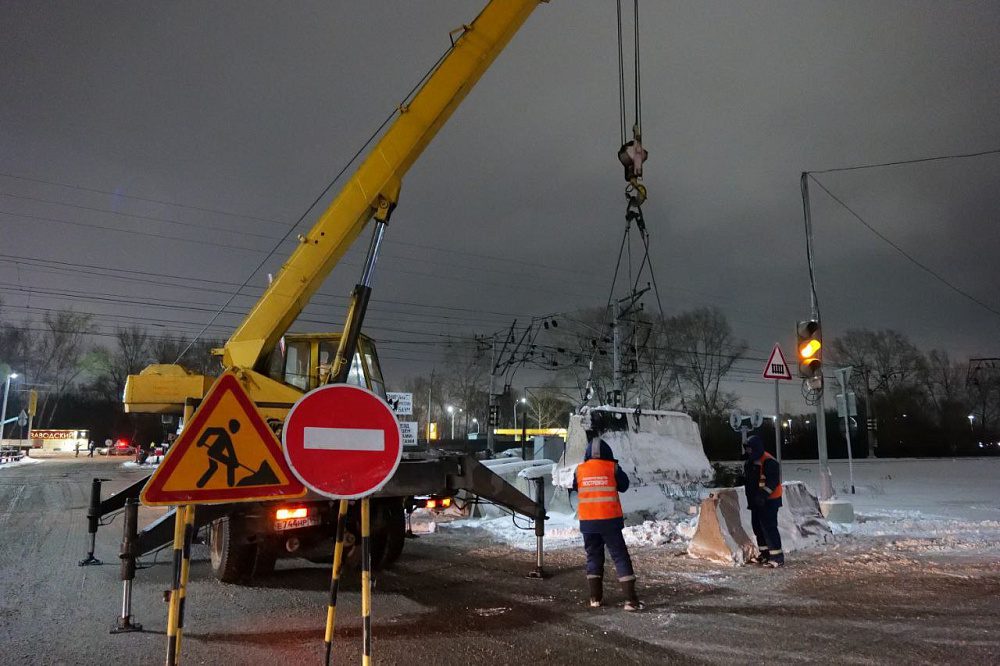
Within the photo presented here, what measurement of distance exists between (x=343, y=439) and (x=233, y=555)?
3.86 metres

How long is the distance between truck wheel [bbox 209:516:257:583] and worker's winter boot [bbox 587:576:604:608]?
3591mm

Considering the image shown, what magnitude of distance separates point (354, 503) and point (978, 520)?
11517 mm

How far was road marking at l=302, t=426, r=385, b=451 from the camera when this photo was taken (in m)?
3.80

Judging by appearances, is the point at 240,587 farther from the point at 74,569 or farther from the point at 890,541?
the point at 890,541

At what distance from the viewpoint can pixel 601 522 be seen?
6242 mm

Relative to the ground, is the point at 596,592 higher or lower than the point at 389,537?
lower

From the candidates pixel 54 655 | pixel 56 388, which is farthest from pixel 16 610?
pixel 56 388

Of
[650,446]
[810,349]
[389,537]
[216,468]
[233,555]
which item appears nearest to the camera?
[216,468]

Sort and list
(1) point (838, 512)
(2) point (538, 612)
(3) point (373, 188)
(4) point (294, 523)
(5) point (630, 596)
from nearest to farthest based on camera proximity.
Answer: (2) point (538, 612) → (5) point (630, 596) → (4) point (294, 523) → (3) point (373, 188) → (1) point (838, 512)

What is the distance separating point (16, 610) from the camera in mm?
5973

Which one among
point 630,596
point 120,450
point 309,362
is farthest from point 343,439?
point 120,450

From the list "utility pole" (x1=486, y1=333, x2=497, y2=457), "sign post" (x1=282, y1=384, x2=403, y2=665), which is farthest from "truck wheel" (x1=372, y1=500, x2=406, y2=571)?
"utility pole" (x1=486, y1=333, x2=497, y2=457)

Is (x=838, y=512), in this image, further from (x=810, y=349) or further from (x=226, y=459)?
(x=226, y=459)

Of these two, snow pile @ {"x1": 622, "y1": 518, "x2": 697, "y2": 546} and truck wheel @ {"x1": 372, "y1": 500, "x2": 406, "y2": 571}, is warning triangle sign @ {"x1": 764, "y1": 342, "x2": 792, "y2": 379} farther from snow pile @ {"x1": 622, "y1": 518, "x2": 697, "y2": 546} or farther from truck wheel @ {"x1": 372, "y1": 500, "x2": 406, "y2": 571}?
truck wheel @ {"x1": 372, "y1": 500, "x2": 406, "y2": 571}
